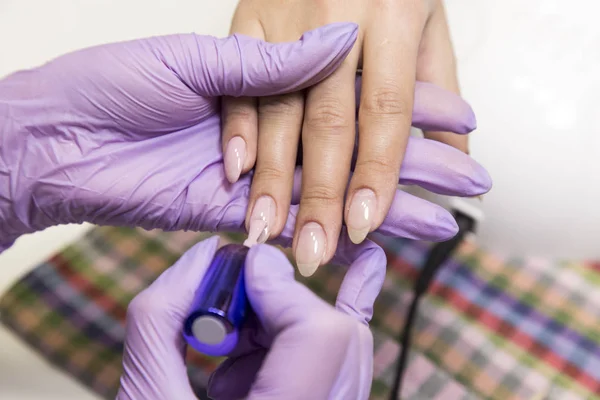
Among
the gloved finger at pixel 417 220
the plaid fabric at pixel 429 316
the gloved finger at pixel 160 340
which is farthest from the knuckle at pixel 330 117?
the plaid fabric at pixel 429 316

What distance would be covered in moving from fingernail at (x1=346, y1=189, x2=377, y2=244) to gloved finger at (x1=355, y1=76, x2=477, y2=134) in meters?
0.14

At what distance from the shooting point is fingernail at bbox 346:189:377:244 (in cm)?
63

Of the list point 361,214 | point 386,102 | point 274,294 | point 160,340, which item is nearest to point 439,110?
point 386,102

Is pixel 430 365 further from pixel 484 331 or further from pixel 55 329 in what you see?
pixel 55 329

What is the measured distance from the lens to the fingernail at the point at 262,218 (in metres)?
0.66

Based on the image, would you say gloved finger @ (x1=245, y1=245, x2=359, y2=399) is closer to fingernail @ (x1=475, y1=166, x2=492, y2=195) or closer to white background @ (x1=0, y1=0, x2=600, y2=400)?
fingernail @ (x1=475, y1=166, x2=492, y2=195)

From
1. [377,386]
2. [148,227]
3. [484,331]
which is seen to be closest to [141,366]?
[148,227]

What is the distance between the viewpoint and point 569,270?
1.00 meters

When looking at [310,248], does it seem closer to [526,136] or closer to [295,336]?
[295,336]

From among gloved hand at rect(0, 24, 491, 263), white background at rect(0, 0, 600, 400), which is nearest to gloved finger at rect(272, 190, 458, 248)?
gloved hand at rect(0, 24, 491, 263)

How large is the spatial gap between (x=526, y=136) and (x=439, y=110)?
257 millimetres

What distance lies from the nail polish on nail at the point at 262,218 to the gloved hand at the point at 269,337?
6 cm

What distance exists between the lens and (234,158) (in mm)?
681

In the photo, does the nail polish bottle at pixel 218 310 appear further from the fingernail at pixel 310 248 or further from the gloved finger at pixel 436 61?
the gloved finger at pixel 436 61
